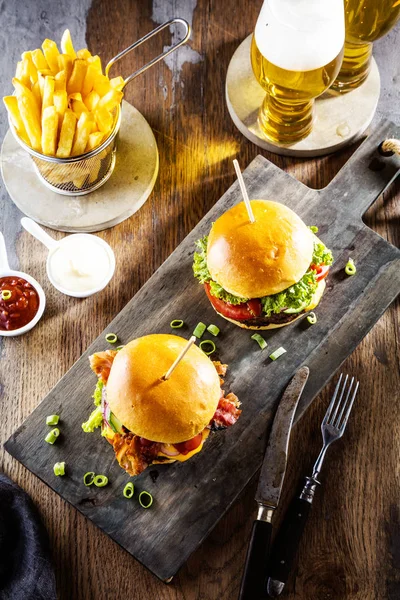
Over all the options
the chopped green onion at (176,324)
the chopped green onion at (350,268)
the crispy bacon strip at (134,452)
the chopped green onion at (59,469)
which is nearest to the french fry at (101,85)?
the chopped green onion at (176,324)

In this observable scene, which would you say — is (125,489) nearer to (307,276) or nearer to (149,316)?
(149,316)

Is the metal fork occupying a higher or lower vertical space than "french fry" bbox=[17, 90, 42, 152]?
lower

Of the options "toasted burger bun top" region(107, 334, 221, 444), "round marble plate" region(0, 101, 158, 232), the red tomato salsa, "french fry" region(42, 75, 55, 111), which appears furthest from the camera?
"round marble plate" region(0, 101, 158, 232)

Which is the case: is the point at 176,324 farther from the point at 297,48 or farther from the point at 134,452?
the point at 297,48

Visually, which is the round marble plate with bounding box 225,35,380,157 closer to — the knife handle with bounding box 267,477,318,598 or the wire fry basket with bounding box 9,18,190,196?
the wire fry basket with bounding box 9,18,190,196

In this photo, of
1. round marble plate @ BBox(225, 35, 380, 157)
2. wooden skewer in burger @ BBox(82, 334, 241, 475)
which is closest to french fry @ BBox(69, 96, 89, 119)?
round marble plate @ BBox(225, 35, 380, 157)

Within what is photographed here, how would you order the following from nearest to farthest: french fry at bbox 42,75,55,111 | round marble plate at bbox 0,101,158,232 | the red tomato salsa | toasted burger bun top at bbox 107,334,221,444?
toasted burger bun top at bbox 107,334,221,444 < french fry at bbox 42,75,55,111 < the red tomato salsa < round marble plate at bbox 0,101,158,232

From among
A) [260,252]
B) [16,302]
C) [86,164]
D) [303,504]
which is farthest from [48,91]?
[303,504]

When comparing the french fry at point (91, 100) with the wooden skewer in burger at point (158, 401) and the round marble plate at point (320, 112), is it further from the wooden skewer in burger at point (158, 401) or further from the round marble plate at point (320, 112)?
the wooden skewer in burger at point (158, 401)
